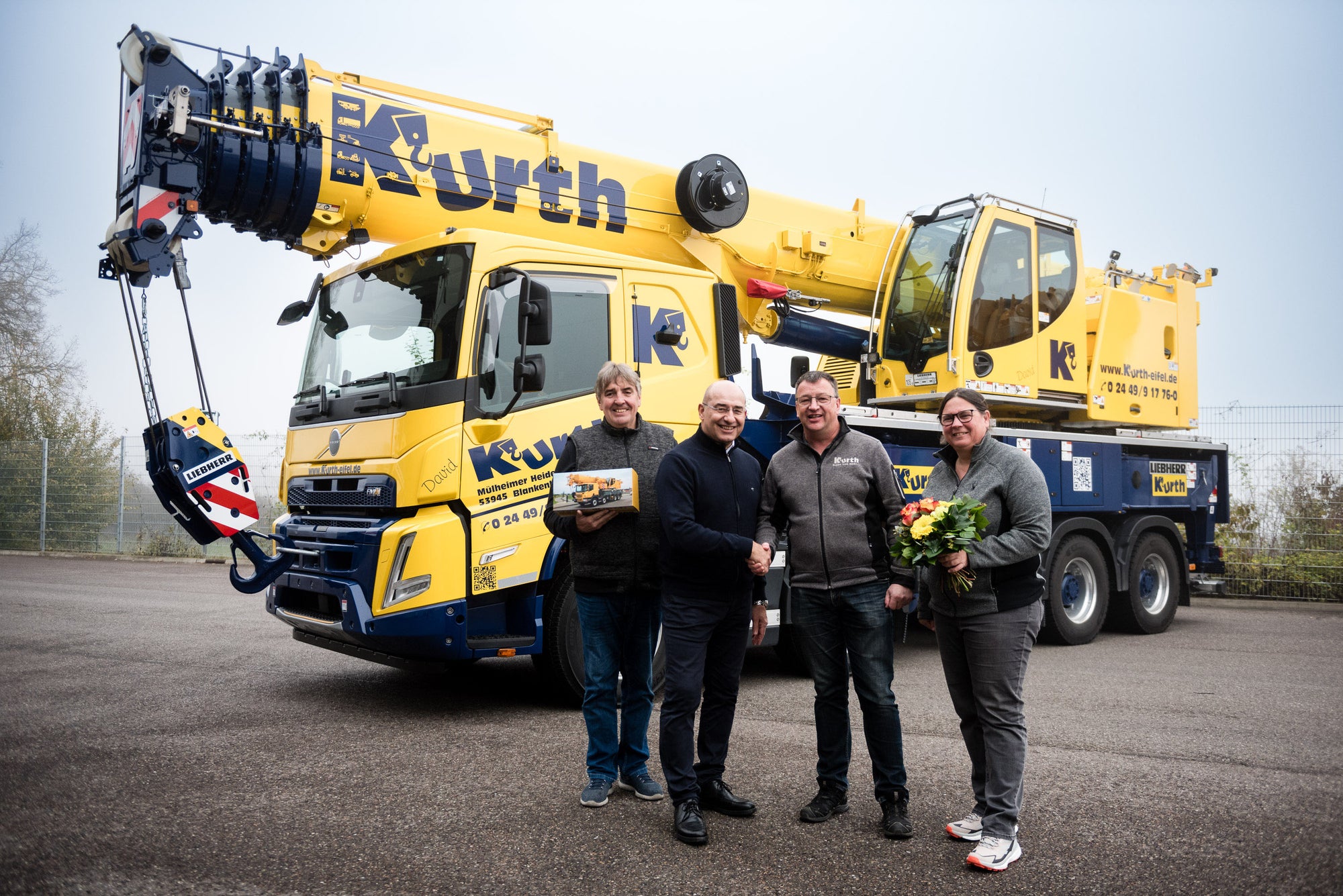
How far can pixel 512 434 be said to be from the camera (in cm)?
579

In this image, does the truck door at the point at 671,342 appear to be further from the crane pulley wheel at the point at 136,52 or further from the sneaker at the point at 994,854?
the sneaker at the point at 994,854

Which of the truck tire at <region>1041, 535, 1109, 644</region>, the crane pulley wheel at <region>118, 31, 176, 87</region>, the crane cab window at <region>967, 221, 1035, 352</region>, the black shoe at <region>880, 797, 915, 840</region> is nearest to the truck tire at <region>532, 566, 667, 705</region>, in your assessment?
the black shoe at <region>880, 797, 915, 840</region>

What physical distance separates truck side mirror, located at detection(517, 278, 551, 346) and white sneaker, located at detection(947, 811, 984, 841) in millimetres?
3293

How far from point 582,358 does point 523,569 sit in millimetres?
1337

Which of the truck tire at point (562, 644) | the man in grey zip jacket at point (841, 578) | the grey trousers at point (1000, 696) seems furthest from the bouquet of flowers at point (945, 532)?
the truck tire at point (562, 644)

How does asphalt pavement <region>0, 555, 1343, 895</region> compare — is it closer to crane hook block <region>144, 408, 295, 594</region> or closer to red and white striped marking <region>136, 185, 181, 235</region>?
crane hook block <region>144, 408, 295, 594</region>

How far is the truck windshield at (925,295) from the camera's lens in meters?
8.86

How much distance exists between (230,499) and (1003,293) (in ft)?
21.4

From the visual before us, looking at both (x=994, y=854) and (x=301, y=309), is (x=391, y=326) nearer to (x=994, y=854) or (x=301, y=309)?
(x=301, y=309)

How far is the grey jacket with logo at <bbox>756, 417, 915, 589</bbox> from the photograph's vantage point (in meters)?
4.21

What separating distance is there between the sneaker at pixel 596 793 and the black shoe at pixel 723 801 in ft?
1.37

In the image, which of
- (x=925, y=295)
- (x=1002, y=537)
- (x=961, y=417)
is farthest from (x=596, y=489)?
(x=925, y=295)

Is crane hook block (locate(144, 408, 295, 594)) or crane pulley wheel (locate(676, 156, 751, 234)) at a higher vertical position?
crane pulley wheel (locate(676, 156, 751, 234))

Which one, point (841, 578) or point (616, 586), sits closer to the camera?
point (841, 578)
